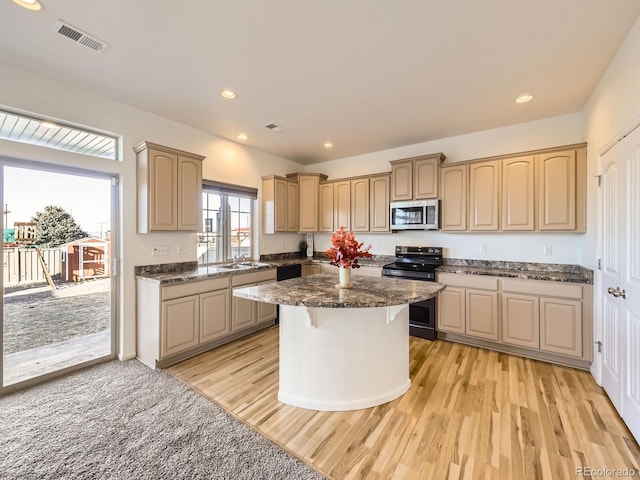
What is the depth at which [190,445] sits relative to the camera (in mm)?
1801

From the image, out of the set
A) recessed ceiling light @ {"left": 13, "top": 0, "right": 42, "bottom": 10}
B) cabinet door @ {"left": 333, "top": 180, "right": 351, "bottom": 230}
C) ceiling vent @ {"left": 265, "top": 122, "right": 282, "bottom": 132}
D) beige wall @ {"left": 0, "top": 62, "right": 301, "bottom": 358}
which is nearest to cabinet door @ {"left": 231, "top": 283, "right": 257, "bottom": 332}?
beige wall @ {"left": 0, "top": 62, "right": 301, "bottom": 358}

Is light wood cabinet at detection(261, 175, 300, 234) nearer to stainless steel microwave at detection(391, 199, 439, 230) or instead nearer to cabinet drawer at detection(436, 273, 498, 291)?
stainless steel microwave at detection(391, 199, 439, 230)

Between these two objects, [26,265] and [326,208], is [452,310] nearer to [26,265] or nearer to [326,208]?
[326,208]

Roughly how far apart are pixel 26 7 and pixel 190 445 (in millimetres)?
2942

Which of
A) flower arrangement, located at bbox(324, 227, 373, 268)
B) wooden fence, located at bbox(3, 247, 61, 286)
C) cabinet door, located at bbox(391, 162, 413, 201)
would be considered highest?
cabinet door, located at bbox(391, 162, 413, 201)

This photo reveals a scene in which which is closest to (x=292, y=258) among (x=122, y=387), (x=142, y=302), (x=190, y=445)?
(x=142, y=302)

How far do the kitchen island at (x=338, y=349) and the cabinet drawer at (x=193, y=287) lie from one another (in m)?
1.19

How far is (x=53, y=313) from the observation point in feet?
8.86

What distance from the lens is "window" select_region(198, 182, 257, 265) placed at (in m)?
3.97

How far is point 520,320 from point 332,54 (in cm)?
329

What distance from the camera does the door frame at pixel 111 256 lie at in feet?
7.75

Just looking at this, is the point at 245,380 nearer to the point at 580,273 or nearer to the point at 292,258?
the point at 292,258

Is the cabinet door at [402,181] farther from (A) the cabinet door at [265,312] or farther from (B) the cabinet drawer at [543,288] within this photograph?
(A) the cabinet door at [265,312]

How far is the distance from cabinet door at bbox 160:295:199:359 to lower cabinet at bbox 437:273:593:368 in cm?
297
